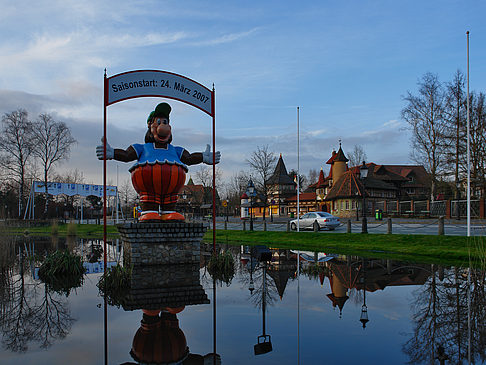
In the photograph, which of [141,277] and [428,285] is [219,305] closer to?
[141,277]

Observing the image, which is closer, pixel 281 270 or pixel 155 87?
pixel 281 270

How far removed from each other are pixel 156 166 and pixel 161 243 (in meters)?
2.04

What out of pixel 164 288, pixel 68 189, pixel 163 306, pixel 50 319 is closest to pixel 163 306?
pixel 163 306

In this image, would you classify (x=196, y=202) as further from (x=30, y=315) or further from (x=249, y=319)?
(x=249, y=319)

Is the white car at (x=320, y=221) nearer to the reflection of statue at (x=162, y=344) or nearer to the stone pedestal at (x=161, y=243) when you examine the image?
the stone pedestal at (x=161, y=243)

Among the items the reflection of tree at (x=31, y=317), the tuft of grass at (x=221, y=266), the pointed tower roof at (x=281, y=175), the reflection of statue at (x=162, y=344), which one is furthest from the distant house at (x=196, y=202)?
the reflection of statue at (x=162, y=344)

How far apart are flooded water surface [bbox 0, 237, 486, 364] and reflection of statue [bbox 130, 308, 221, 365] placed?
0.01 meters

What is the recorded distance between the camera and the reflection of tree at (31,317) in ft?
14.7

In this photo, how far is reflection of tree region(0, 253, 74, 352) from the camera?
448cm

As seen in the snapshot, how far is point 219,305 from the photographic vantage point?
20.0 feet

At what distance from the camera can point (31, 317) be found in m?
5.42

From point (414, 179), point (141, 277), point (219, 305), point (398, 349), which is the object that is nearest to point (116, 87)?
point (141, 277)

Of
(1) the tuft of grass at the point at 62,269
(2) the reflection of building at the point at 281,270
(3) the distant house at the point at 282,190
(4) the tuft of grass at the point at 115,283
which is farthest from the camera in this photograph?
(3) the distant house at the point at 282,190

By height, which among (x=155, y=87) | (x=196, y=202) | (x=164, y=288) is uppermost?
(x=155, y=87)
